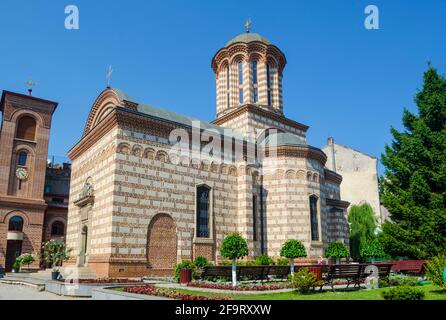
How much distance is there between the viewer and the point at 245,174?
21594 mm

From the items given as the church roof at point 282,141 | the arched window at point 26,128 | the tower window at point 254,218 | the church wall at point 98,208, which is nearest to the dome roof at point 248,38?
the church roof at point 282,141

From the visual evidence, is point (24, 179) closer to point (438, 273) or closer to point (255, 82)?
point (255, 82)

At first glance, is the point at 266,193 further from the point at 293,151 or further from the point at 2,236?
the point at 2,236

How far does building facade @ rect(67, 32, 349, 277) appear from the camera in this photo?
1727cm

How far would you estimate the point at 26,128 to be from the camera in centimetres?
3444

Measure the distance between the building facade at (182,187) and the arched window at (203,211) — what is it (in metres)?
0.05

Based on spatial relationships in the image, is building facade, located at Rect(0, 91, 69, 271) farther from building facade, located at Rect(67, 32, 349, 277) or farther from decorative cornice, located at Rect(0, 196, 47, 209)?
building facade, located at Rect(67, 32, 349, 277)

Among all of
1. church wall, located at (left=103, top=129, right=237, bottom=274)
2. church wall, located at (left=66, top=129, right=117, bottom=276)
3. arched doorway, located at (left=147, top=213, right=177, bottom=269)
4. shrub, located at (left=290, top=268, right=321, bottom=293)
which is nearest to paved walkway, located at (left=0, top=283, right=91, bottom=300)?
church wall, located at (left=66, top=129, right=117, bottom=276)

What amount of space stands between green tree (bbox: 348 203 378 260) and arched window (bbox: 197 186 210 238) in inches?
691

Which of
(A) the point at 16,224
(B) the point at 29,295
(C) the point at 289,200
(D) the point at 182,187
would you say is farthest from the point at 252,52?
(A) the point at 16,224

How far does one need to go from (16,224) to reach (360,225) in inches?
1176

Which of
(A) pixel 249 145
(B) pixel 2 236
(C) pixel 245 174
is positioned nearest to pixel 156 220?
(C) pixel 245 174

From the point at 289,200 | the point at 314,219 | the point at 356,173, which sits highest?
the point at 356,173

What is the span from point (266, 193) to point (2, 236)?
2257 centimetres
